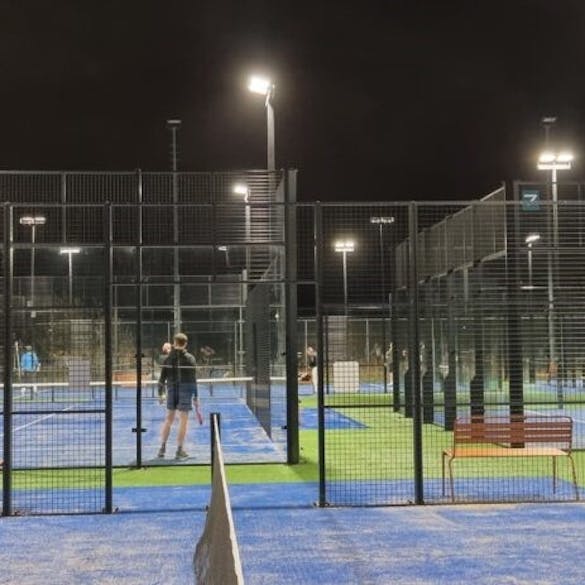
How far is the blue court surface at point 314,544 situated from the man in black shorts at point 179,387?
126 inches

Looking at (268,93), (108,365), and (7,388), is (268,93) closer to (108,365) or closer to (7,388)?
(108,365)

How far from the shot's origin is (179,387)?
12.8 m

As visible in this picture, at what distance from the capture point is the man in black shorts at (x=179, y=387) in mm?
12680

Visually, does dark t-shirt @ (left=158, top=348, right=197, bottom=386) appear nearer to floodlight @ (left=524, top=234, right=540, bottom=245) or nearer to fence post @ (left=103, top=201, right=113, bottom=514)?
fence post @ (left=103, top=201, right=113, bottom=514)

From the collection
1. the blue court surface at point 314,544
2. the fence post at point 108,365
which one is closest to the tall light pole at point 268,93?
the fence post at point 108,365

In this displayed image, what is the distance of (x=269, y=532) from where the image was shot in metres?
7.75

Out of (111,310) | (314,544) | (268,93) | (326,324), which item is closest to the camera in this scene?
(314,544)

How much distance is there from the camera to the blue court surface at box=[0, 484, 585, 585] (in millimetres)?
6398

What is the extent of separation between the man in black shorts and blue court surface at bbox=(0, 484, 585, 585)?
3.20 m

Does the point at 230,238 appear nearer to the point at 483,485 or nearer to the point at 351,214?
the point at 351,214

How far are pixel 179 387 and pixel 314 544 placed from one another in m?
5.85

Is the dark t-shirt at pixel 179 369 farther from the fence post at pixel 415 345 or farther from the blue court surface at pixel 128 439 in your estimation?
the fence post at pixel 415 345

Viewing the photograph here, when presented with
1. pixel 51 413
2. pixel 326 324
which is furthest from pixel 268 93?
pixel 51 413

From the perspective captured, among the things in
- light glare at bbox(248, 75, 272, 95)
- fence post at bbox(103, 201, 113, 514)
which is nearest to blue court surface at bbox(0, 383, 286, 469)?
fence post at bbox(103, 201, 113, 514)
